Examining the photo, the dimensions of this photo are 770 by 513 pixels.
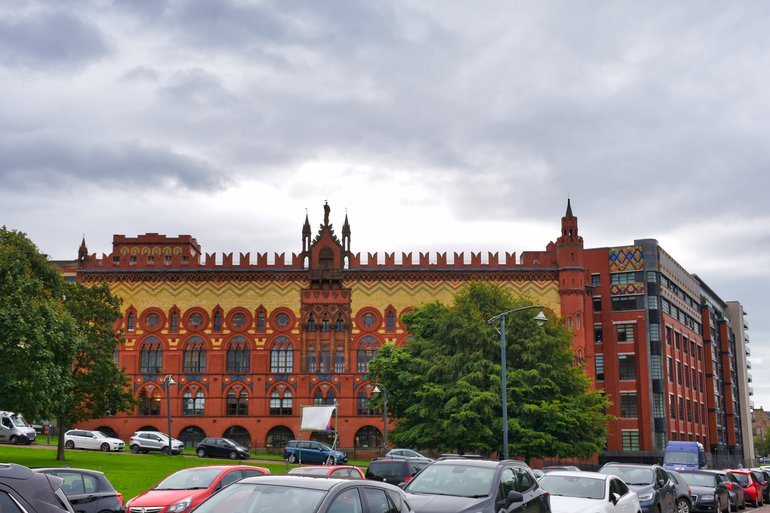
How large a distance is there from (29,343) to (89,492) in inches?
748

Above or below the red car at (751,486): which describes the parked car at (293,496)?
above

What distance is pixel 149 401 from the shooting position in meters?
71.1

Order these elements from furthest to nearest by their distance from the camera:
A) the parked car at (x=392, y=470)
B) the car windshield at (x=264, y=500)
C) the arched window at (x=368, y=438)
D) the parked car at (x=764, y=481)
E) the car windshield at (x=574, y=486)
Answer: the arched window at (x=368, y=438) → the parked car at (x=764, y=481) → the parked car at (x=392, y=470) → the car windshield at (x=574, y=486) → the car windshield at (x=264, y=500)

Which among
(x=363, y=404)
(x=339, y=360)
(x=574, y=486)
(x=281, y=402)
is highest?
(x=339, y=360)

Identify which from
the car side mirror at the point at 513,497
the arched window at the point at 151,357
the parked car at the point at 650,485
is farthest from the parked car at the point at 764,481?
the arched window at the point at 151,357

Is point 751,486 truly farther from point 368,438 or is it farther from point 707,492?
point 368,438

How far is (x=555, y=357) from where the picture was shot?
4556 centimetres

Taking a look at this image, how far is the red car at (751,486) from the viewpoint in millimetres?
36219

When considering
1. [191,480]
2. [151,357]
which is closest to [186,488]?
[191,480]

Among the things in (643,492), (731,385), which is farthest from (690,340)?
(643,492)

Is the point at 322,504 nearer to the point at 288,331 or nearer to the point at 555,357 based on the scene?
the point at 555,357

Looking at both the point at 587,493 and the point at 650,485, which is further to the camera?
the point at 650,485

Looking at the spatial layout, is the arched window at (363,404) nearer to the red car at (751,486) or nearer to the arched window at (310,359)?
the arched window at (310,359)

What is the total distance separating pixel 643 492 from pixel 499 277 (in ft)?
171
